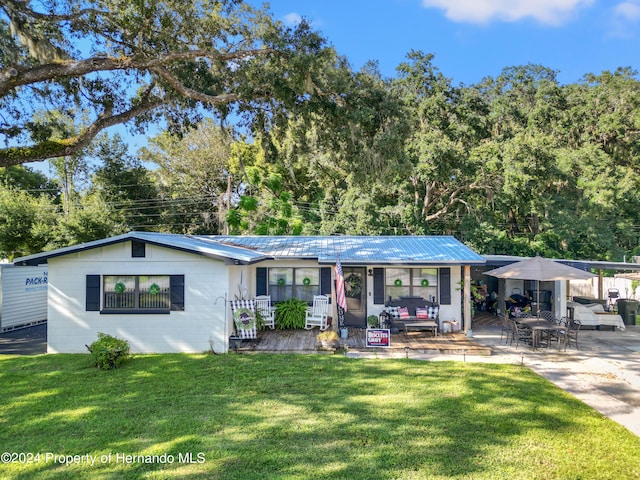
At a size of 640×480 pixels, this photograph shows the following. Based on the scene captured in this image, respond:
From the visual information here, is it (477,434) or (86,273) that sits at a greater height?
(86,273)

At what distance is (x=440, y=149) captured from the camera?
798 inches

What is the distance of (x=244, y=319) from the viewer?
1056cm

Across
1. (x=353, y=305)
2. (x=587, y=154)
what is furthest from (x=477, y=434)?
(x=587, y=154)

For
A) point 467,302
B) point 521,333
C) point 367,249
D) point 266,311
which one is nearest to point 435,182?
point 367,249

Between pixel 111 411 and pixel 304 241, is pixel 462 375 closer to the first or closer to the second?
pixel 111 411

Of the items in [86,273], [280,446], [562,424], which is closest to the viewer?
[280,446]

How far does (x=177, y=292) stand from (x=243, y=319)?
1.86m

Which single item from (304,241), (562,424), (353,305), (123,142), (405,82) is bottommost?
(562,424)

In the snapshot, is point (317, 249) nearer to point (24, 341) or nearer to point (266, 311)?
point (266, 311)

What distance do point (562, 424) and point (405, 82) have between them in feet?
70.8

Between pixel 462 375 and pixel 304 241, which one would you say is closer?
pixel 462 375

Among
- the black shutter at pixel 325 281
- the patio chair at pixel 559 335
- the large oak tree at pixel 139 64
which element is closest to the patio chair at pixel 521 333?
the patio chair at pixel 559 335

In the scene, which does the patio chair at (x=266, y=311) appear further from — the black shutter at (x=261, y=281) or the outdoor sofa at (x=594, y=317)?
the outdoor sofa at (x=594, y=317)

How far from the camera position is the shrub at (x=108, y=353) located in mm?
8469
